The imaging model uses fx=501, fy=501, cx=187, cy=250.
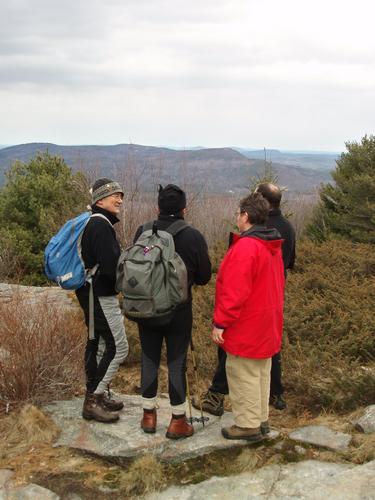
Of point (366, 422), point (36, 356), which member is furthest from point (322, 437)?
point (36, 356)

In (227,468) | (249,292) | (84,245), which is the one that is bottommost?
(227,468)

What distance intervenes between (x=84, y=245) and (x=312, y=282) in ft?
14.2

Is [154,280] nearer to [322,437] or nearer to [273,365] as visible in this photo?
[273,365]

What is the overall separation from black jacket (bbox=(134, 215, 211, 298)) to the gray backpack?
88 millimetres

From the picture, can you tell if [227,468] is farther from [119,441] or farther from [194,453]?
[119,441]

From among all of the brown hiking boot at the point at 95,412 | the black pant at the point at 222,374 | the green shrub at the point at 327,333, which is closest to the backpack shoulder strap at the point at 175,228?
the black pant at the point at 222,374

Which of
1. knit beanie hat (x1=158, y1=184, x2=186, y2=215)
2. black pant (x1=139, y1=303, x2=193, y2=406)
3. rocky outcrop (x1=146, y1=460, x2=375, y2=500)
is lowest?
rocky outcrop (x1=146, y1=460, x2=375, y2=500)

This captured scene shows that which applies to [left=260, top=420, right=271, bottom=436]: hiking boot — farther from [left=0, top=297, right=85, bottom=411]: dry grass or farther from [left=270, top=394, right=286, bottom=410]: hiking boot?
[left=0, top=297, right=85, bottom=411]: dry grass

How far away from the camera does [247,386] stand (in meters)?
3.43

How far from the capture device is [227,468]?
3.33 meters

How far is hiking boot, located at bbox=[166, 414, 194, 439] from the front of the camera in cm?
358

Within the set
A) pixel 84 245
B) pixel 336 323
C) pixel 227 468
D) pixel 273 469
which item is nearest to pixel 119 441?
pixel 227 468

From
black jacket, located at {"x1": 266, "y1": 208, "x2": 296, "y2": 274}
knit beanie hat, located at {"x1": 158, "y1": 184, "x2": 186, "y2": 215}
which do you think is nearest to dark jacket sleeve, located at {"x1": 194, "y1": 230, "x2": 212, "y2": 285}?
knit beanie hat, located at {"x1": 158, "y1": 184, "x2": 186, "y2": 215}

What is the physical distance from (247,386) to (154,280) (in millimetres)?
987
